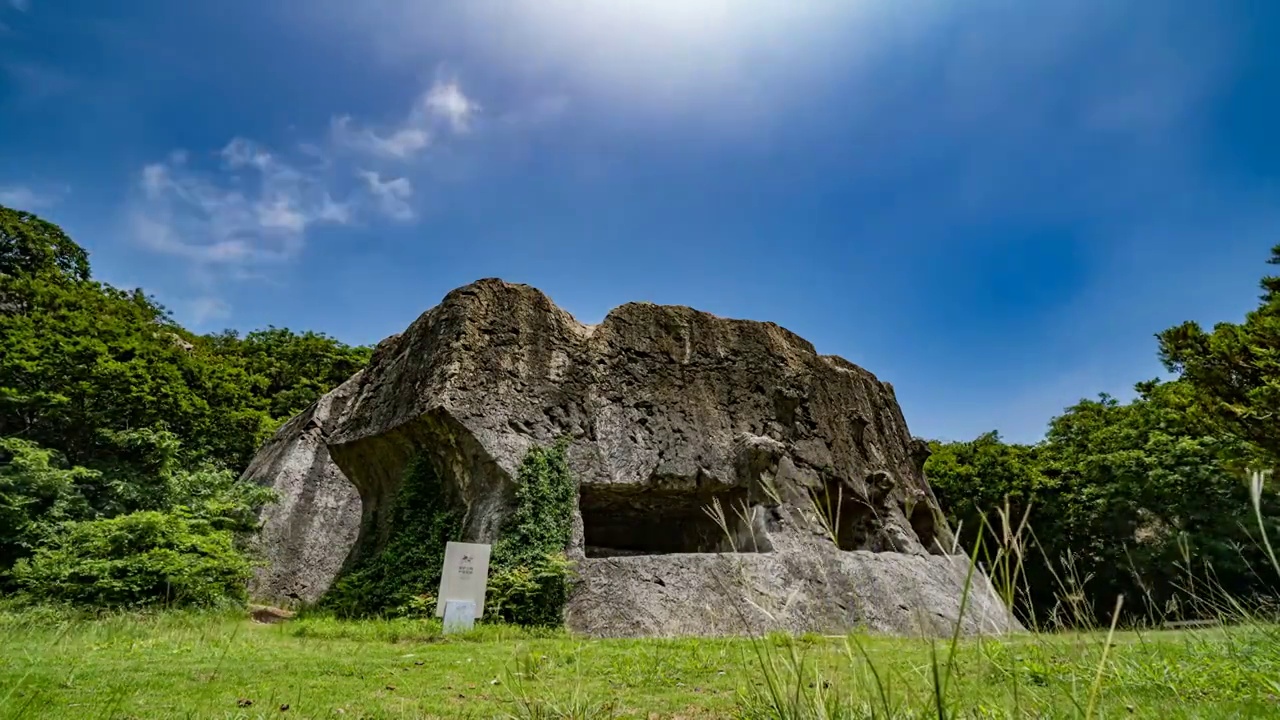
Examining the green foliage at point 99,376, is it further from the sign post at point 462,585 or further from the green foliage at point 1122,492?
the green foliage at point 1122,492

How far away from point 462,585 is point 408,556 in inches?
99.8

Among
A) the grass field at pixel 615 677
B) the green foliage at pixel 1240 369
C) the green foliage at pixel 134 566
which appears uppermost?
the green foliage at pixel 1240 369

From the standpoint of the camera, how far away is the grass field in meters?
2.67

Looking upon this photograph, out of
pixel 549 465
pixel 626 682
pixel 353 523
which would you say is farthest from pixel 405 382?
pixel 626 682

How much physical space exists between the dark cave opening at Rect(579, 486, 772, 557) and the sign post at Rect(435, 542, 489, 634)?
8.61 feet

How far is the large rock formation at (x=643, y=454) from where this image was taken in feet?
40.5

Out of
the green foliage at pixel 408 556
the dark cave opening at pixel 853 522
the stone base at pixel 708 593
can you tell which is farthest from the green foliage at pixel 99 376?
the dark cave opening at pixel 853 522

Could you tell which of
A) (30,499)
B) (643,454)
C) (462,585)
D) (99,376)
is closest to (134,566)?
(30,499)

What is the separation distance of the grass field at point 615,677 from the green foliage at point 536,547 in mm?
1828

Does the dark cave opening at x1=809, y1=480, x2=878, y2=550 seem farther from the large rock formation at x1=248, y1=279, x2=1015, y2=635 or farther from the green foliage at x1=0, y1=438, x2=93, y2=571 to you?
the green foliage at x1=0, y1=438, x2=93, y2=571

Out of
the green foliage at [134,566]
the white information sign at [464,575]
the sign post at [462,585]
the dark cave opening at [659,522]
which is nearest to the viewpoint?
the sign post at [462,585]

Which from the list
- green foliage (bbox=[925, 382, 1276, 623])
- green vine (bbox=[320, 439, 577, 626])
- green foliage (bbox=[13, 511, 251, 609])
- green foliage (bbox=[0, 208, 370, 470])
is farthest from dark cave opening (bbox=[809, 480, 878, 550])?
green foliage (bbox=[0, 208, 370, 470])

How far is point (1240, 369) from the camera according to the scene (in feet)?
43.7

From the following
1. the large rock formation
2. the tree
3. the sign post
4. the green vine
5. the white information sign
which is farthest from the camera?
the tree
